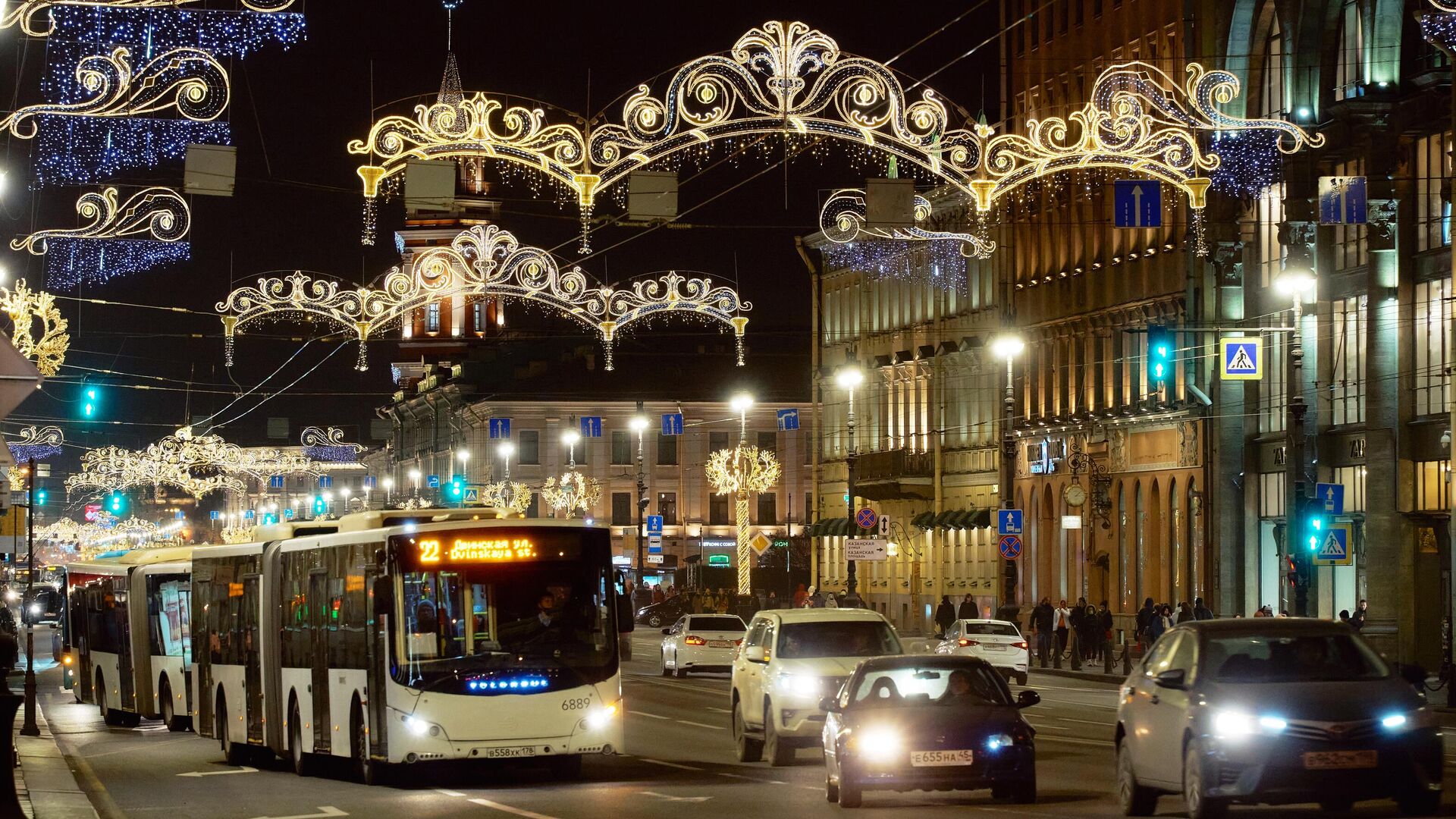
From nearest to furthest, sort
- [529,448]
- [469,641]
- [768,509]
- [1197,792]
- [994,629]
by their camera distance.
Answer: [1197,792] → [469,641] → [994,629] → [529,448] → [768,509]

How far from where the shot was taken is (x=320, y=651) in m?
25.0

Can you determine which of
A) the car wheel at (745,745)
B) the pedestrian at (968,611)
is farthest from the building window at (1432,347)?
the car wheel at (745,745)

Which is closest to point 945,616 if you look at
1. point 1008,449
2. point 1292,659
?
point 1008,449

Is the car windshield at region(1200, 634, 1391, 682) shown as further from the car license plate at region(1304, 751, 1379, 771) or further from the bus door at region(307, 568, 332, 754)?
the bus door at region(307, 568, 332, 754)

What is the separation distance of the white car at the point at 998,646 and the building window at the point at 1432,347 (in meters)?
9.12

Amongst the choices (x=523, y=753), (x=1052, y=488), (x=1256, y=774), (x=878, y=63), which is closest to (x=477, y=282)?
(x=878, y=63)

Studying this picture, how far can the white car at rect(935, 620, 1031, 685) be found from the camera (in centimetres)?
4428

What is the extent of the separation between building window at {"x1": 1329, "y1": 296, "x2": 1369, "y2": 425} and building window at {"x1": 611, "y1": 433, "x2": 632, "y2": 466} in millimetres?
70427

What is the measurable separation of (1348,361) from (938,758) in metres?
32.0

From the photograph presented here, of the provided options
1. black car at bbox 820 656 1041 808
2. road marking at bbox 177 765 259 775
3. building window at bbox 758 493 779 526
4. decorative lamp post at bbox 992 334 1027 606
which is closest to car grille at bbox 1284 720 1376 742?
black car at bbox 820 656 1041 808

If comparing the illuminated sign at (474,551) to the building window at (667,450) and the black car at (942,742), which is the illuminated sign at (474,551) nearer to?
the black car at (942,742)

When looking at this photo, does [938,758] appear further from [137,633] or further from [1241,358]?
[1241,358]

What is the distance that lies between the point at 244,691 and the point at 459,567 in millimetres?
6573

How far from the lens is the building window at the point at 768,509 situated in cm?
11756
